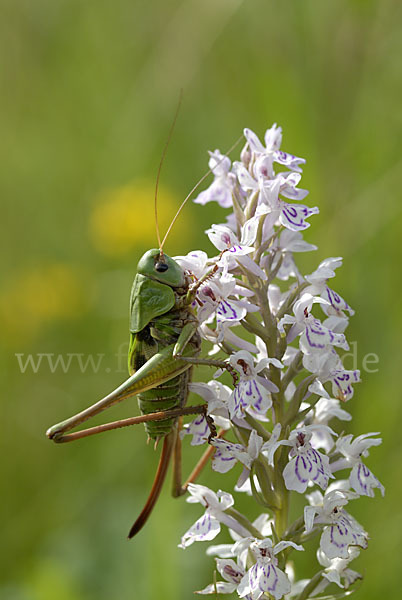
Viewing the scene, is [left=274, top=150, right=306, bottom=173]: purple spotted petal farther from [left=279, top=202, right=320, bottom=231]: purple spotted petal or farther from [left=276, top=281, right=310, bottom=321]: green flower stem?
[left=276, top=281, right=310, bottom=321]: green flower stem

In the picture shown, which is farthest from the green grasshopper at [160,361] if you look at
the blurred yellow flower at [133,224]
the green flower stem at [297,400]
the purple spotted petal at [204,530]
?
the blurred yellow flower at [133,224]

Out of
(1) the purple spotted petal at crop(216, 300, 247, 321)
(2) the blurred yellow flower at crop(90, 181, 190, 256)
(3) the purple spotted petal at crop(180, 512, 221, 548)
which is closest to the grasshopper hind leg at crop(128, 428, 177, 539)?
(3) the purple spotted petal at crop(180, 512, 221, 548)

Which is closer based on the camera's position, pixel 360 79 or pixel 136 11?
pixel 360 79

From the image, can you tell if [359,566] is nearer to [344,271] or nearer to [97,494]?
[344,271]

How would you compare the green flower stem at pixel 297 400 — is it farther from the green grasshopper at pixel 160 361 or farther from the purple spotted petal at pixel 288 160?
the purple spotted petal at pixel 288 160

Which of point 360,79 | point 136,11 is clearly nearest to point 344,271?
point 360,79

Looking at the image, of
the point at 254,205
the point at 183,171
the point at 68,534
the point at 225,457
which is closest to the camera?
the point at 225,457

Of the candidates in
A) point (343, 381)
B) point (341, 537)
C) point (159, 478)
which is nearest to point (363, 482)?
point (341, 537)
